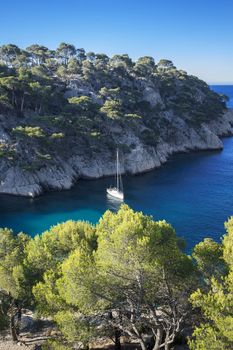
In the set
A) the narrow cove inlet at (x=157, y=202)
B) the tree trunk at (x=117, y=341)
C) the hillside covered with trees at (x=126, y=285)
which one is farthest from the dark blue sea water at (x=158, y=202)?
the hillside covered with trees at (x=126, y=285)

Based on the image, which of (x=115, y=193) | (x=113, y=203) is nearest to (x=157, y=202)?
(x=113, y=203)

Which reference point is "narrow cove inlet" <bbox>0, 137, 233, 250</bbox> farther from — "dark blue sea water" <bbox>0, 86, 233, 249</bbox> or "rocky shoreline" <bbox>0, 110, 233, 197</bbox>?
"rocky shoreline" <bbox>0, 110, 233, 197</bbox>

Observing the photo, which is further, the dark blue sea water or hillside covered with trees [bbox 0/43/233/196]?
hillside covered with trees [bbox 0/43/233/196]

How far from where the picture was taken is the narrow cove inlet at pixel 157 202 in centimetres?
4422

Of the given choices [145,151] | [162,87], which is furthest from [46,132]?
[162,87]

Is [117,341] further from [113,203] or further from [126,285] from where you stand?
[113,203]

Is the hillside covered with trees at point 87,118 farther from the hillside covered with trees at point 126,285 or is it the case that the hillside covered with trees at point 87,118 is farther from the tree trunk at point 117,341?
the tree trunk at point 117,341

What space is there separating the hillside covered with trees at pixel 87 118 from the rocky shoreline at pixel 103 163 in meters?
0.15

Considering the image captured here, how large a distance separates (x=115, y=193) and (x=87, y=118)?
1895cm

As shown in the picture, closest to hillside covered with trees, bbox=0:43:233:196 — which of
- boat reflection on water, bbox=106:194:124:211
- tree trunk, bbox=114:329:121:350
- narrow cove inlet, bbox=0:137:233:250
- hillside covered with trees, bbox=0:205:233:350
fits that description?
narrow cove inlet, bbox=0:137:233:250

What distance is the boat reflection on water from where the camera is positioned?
165 feet

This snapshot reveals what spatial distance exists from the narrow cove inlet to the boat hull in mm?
1000

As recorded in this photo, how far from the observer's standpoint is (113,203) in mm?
52188

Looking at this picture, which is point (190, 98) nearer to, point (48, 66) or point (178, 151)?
point (178, 151)
